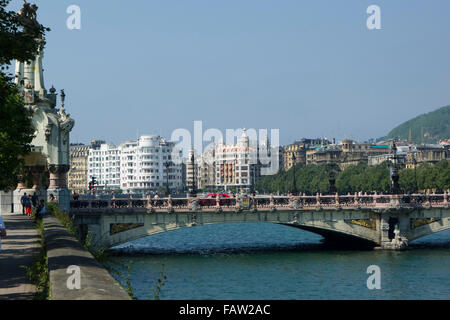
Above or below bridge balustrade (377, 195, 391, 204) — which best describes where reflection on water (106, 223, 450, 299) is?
below

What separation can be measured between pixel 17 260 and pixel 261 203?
4829cm

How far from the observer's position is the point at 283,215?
2603 inches

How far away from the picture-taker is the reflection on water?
43.2 metres

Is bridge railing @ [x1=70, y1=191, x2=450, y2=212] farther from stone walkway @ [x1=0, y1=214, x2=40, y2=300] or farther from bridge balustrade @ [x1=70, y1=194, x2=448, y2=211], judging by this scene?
stone walkway @ [x1=0, y1=214, x2=40, y2=300]

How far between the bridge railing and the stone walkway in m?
27.5

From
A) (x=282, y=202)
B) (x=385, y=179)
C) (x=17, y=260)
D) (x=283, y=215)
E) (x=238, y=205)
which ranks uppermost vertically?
(x=385, y=179)

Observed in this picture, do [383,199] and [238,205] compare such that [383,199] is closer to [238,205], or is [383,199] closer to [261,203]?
[261,203]

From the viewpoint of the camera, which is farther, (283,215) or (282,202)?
(282,202)

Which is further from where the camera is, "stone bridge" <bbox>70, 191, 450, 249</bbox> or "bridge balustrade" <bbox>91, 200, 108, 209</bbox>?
"bridge balustrade" <bbox>91, 200, 108, 209</bbox>

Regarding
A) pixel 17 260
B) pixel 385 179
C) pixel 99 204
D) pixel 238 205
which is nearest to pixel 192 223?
pixel 238 205

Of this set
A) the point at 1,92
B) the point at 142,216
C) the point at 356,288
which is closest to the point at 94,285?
the point at 1,92

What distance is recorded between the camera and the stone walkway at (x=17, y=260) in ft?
48.5

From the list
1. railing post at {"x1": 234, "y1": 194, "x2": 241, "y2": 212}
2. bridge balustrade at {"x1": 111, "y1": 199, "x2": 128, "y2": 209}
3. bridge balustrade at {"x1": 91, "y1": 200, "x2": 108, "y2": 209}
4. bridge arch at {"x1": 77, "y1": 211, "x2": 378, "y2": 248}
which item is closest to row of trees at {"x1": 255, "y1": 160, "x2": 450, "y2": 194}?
bridge arch at {"x1": 77, "y1": 211, "x2": 378, "y2": 248}
